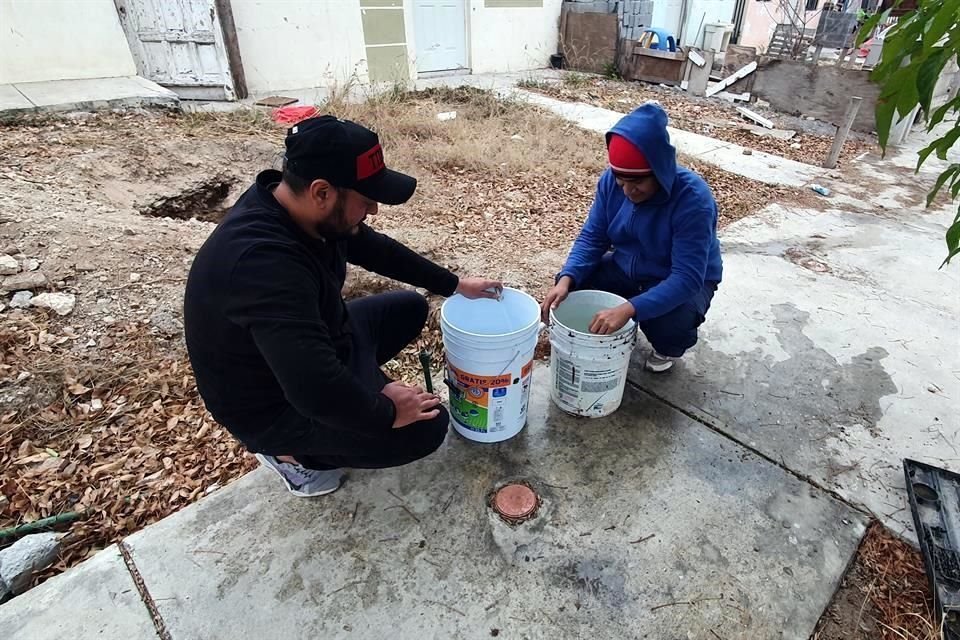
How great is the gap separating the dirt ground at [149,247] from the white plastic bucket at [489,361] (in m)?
0.66

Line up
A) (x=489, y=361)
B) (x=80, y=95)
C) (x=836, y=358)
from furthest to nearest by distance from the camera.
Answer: (x=80, y=95) < (x=836, y=358) < (x=489, y=361)

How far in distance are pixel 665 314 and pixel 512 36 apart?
30.1 ft

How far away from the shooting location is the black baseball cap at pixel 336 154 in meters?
1.33

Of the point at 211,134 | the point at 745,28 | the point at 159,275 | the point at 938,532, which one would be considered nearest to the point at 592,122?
the point at 211,134

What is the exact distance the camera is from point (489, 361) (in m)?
1.78

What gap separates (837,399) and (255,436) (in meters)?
2.38

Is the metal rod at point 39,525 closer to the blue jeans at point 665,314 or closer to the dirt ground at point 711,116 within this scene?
the blue jeans at point 665,314

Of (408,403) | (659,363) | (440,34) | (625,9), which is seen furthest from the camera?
(625,9)

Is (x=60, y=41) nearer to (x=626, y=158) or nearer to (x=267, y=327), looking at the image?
(x=267, y=327)

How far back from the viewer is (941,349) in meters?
2.64

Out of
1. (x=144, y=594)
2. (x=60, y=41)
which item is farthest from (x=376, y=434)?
(x=60, y=41)

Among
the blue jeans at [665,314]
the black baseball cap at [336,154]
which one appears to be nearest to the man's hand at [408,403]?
the black baseball cap at [336,154]

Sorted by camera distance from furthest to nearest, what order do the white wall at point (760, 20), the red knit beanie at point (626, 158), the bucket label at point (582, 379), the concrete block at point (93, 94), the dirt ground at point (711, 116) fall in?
the white wall at point (760, 20)
the dirt ground at point (711, 116)
the concrete block at point (93, 94)
the bucket label at point (582, 379)
the red knit beanie at point (626, 158)

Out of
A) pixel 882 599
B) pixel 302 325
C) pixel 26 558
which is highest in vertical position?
pixel 302 325
